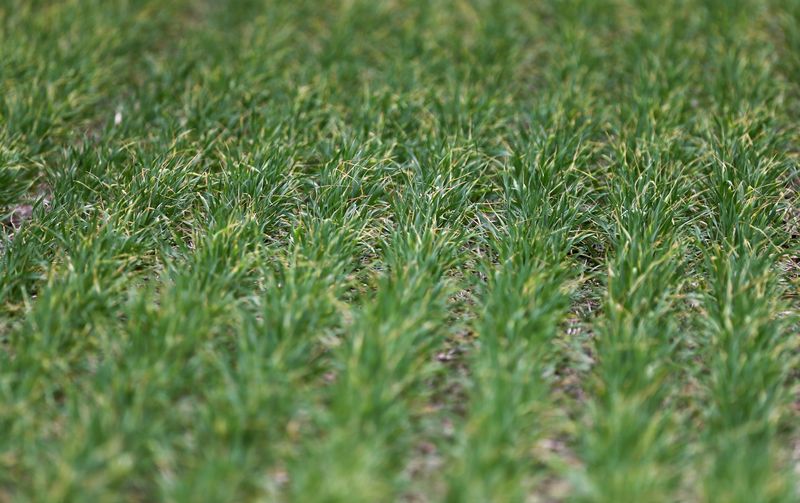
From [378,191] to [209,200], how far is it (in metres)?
0.72

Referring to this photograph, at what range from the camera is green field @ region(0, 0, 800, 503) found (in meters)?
2.65

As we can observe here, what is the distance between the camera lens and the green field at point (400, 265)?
8.68 feet

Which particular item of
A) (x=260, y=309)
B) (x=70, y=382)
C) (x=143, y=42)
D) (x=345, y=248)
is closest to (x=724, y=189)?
(x=345, y=248)

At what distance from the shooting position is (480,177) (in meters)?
4.07

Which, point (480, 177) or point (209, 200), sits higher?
point (480, 177)

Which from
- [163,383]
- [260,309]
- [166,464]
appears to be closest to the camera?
[166,464]

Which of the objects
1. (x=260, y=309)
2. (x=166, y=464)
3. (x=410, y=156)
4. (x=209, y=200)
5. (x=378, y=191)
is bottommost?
(x=166, y=464)

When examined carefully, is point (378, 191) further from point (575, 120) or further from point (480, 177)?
point (575, 120)

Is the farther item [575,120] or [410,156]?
[575,120]

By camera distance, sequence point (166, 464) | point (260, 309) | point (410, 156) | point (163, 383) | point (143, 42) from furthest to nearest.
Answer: point (143, 42), point (410, 156), point (260, 309), point (163, 383), point (166, 464)

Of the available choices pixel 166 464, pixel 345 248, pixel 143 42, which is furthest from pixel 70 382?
pixel 143 42

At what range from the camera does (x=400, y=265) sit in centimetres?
335

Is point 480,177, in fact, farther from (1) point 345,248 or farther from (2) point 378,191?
(1) point 345,248

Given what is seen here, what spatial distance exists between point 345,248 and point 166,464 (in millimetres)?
1168
